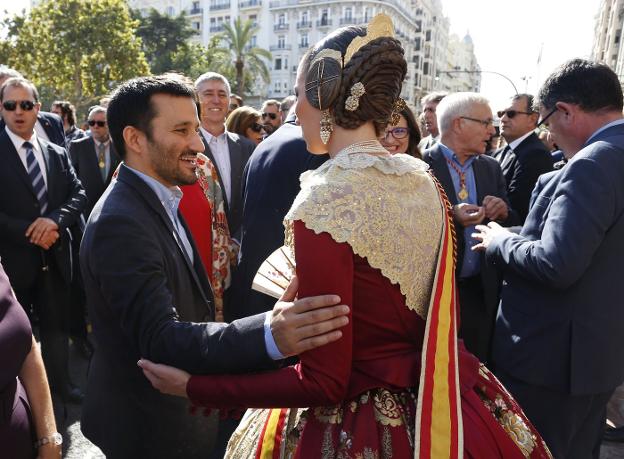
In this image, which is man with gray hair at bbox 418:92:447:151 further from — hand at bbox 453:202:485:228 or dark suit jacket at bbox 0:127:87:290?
dark suit jacket at bbox 0:127:87:290

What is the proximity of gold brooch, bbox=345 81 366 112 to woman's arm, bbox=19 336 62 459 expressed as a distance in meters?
1.46

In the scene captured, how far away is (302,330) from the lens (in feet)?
4.47

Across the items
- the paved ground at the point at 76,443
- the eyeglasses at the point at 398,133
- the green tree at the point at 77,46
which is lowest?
the paved ground at the point at 76,443

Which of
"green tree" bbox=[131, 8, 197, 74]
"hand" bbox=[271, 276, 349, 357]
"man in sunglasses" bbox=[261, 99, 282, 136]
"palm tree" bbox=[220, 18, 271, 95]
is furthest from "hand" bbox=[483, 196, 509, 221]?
"green tree" bbox=[131, 8, 197, 74]

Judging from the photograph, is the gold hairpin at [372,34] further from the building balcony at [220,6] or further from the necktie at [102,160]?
the building balcony at [220,6]

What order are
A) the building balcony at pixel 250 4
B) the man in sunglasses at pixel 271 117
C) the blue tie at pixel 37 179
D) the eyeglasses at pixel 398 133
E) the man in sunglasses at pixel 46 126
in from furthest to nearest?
1. the building balcony at pixel 250 4
2. the man in sunglasses at pixel 271 117
3. the man in sunglasses at pixel 46 126
4. the blue tie at pixel 37 179
5. the eyeglasses at pixel 398 133

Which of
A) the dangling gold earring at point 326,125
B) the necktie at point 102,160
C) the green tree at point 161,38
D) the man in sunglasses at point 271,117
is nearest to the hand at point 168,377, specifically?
the dangling gold earring at point 326,125

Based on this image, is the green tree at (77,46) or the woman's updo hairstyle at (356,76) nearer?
the woman's updo hairstyle at (356,76)

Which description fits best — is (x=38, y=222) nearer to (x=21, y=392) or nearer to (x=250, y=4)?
(x=21, y=392)

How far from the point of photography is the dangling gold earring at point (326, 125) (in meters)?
1.54

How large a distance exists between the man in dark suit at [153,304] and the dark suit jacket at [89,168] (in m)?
3.94

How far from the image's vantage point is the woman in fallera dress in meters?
1.36

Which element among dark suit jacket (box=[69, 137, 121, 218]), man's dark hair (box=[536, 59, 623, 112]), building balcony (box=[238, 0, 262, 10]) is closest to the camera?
man's dark hair (box=[536, 59, 623, 112])

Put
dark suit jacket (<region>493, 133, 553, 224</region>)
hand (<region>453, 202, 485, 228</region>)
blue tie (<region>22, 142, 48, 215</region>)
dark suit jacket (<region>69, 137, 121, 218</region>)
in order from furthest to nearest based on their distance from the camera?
dark suit jacket (<region>69, 137, 121, 218</region>) → dark suit jacket (<region>493, 133, 553, 224</region>) → blue tie (<region>22, 142, 48, 215</region>) → hand (<region>453, 202, 485, 228</region>)
